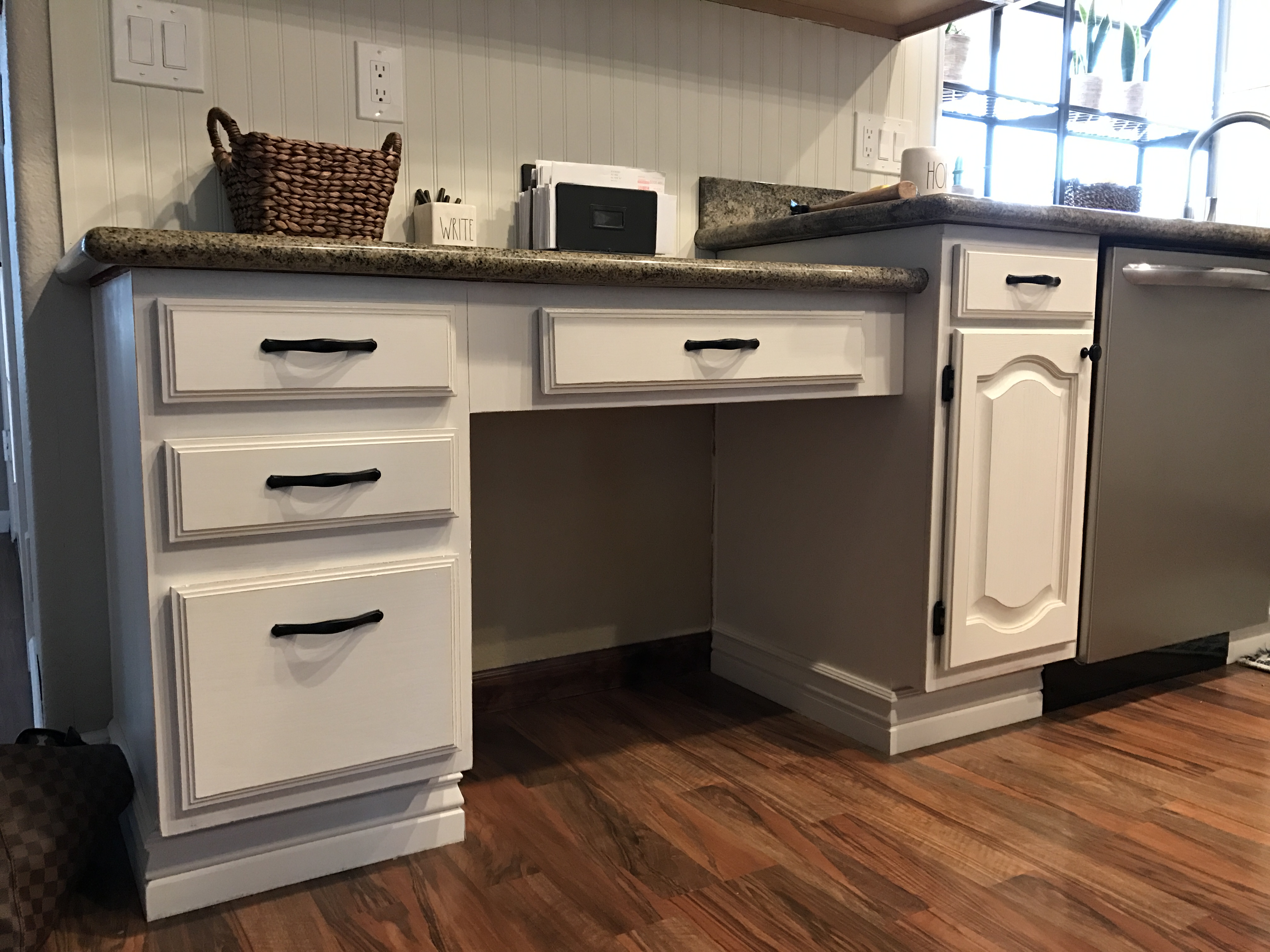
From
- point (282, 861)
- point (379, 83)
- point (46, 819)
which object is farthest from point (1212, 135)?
point (46, 819)

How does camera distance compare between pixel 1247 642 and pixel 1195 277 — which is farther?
pixel 1247 642

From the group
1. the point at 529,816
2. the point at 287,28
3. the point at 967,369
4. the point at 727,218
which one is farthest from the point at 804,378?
the point at 287,28

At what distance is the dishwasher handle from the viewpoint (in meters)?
1.79

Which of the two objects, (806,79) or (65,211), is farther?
(806,79)

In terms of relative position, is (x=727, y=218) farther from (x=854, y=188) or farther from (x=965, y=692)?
(x=965, y=692)

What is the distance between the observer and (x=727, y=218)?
6.73 feet

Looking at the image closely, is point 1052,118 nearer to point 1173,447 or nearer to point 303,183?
point 1173,447

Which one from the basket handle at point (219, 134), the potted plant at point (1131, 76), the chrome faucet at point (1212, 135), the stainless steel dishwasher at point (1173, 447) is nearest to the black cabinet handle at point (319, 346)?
the basket handle at point (219, 134)

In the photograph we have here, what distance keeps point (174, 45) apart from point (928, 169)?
131 cm

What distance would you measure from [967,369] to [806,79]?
86 centimetres

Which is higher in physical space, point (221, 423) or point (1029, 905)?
point (221, 423)

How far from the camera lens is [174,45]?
152 cm

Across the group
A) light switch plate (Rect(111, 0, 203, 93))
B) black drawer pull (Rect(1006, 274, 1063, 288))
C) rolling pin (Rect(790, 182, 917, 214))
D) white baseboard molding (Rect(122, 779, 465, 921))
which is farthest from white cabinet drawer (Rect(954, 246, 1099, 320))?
light switch plate (Rect(111, 0, 203, 93))

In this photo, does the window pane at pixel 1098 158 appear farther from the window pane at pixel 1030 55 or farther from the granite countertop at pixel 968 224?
the granite countertop at pixel 968 224
